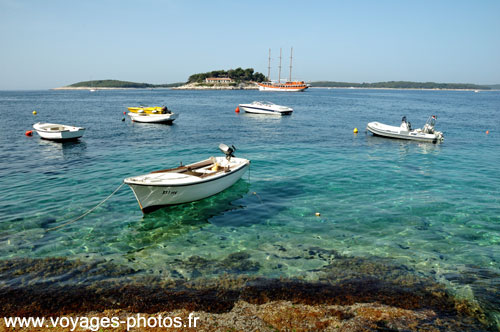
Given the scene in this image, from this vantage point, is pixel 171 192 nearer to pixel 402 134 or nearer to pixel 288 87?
pixel 402 134

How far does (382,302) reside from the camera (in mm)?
8445

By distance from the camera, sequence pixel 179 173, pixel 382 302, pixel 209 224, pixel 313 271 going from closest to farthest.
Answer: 1. pixel 382 302
2. pixel 313 271
3. pixel 209 224
4. pixel 179 173

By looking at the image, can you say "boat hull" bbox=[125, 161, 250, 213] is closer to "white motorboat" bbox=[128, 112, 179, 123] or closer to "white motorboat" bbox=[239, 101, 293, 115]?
"white motorboat" bbox=[128, 112, 179, 123]

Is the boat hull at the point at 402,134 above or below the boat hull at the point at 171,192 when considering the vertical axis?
above

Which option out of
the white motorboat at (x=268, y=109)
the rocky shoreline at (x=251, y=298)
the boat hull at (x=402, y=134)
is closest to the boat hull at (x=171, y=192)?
the rocky shoreline at (x=251, y=298)

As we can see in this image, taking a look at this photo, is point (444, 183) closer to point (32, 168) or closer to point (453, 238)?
point (453, 238)

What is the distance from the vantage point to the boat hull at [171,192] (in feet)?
A: 44.4

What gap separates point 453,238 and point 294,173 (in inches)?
423

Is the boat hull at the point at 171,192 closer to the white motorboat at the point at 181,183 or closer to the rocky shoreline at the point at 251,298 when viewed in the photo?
the white motorboat at the point at 181,183

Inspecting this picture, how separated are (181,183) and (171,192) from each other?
650mm

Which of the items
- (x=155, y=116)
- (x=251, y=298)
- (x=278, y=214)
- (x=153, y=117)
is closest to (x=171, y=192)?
(x=278, y=214)

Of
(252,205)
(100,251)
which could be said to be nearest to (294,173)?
(252,205)

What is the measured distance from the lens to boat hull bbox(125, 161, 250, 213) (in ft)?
44.4

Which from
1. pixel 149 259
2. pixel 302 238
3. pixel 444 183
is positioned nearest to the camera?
pixel 149 259
